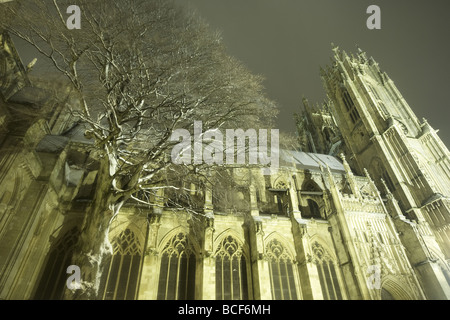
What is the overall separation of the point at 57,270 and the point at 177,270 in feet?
16.8

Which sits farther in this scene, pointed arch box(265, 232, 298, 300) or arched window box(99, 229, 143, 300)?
pointed arch box(265, 232, 298, 300)

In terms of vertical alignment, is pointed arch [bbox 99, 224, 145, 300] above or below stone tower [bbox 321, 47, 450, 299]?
below

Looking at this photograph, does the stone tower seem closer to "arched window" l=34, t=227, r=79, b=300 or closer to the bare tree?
the bare tree

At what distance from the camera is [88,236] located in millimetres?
6555

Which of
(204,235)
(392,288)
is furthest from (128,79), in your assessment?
(392,288)

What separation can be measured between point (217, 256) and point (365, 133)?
2048 cm

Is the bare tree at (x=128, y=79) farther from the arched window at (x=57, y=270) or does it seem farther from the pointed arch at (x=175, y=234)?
the arched window at (x=57, y=270)

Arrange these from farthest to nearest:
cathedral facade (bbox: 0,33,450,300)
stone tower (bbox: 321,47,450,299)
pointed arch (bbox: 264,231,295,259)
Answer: stone tower (bbox: 321,47,450,299) → pointed arch (bbox: 264,231,295,259) → cathedral facade (bbox: 0,33,450,300)

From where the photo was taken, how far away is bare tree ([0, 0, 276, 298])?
22.7ft

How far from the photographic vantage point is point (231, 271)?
11914 mm

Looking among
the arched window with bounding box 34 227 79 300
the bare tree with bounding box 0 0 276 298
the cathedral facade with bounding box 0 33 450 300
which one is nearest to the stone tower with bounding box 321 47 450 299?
the cathedral facade with bounding box 0 33 450 300

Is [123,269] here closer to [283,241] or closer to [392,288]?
[283,241]

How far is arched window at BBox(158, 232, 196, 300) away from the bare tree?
456 cm
